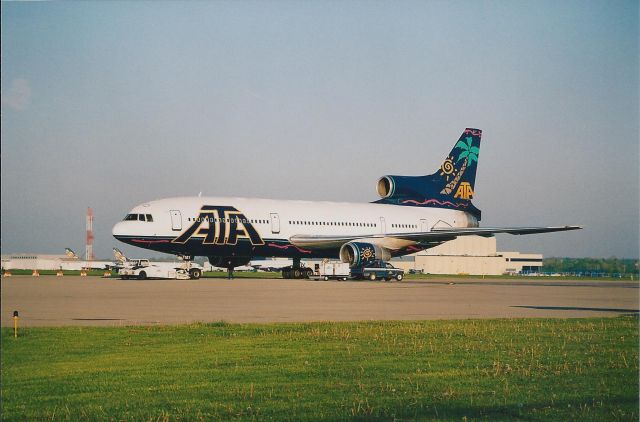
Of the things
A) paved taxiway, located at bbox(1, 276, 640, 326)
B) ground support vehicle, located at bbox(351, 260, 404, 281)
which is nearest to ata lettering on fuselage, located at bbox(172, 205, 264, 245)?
ground support vehicle, located at bbox(351, 260, 404, 281)

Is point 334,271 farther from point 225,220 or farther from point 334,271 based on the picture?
point 225,220

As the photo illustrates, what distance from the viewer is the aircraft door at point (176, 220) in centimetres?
5026

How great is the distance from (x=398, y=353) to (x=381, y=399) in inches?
169

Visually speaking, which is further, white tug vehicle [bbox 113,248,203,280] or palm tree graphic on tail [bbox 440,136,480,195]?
palm tree graphic on tail [bbox 440,136,480,195]

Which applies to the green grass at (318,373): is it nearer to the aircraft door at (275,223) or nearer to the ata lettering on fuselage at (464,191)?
the aircraft door at (275,223)

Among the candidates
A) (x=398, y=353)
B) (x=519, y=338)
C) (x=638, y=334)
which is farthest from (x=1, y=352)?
(x=638, y=334)

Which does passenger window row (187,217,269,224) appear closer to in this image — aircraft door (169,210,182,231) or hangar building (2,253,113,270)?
aircraft door (169,210,182,231)

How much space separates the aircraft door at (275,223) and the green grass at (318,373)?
117ft

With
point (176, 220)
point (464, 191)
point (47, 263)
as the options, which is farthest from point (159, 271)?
point (47, 263)

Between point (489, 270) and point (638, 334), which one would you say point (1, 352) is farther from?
point (489, 270)

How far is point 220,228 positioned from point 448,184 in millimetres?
25357

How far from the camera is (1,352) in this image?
14805 millimetres

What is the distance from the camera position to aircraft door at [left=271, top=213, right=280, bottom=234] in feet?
180

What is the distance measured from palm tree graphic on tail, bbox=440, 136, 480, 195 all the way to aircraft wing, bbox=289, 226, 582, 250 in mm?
8166
